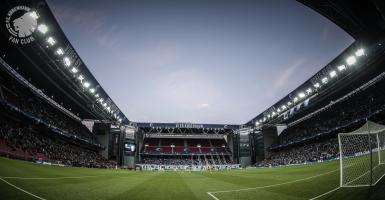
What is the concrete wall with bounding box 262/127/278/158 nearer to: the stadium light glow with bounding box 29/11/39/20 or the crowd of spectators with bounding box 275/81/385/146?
the crowd of spectators with bounding box 275/81/385/146

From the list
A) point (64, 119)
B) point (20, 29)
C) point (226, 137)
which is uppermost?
point (20, 29)

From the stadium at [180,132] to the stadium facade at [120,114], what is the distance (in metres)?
0.14

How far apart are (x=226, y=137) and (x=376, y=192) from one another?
62.8 m

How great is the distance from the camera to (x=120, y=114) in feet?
162

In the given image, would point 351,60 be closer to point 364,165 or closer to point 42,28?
point 364,165

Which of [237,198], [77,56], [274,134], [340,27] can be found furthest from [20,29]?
[274,134]

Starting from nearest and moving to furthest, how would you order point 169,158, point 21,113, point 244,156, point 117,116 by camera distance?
point 21,113, point 117,116, point 244,156, point 169,158

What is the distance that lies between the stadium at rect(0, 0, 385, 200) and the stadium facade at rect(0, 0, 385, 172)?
0.14 m

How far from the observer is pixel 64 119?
39.6 metres

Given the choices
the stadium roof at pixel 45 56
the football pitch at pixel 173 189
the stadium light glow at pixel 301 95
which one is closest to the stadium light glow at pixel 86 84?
the stadium roof at pixel 45 56

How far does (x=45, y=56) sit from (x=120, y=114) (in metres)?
28.0

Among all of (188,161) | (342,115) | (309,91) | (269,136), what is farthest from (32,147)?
(269,136)

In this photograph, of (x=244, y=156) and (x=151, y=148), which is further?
(x=151, y=148)

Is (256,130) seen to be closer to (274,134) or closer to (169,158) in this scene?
(274,134)
